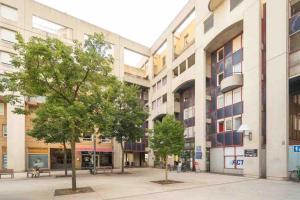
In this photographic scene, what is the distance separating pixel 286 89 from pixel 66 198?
16.1m

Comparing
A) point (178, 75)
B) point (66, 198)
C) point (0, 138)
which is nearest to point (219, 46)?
point (178, 75)

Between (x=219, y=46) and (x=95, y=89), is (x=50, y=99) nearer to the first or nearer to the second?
(x=95, y=89)

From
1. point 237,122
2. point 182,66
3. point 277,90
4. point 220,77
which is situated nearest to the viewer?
point 277,90

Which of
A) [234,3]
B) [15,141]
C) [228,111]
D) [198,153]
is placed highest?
[234,3]

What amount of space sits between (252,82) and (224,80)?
409 centimetres

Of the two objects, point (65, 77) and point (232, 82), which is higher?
point (232, 82)

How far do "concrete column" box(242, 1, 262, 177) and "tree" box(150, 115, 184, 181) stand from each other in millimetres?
6201

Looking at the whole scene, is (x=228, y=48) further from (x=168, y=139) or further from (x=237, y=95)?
(x=168, y=139)

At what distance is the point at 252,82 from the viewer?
2409 cm

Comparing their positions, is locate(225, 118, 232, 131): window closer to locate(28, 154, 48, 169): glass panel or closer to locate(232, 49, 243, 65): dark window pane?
locate(232, 49, 243, 65): dark window pane

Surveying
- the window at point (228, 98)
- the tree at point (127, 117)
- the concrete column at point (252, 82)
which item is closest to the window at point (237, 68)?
the concrete column at point (252, 82)

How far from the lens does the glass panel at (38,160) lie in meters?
38.4

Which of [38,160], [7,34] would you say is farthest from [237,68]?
[38,160]

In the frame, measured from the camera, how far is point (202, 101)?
3244 cm
